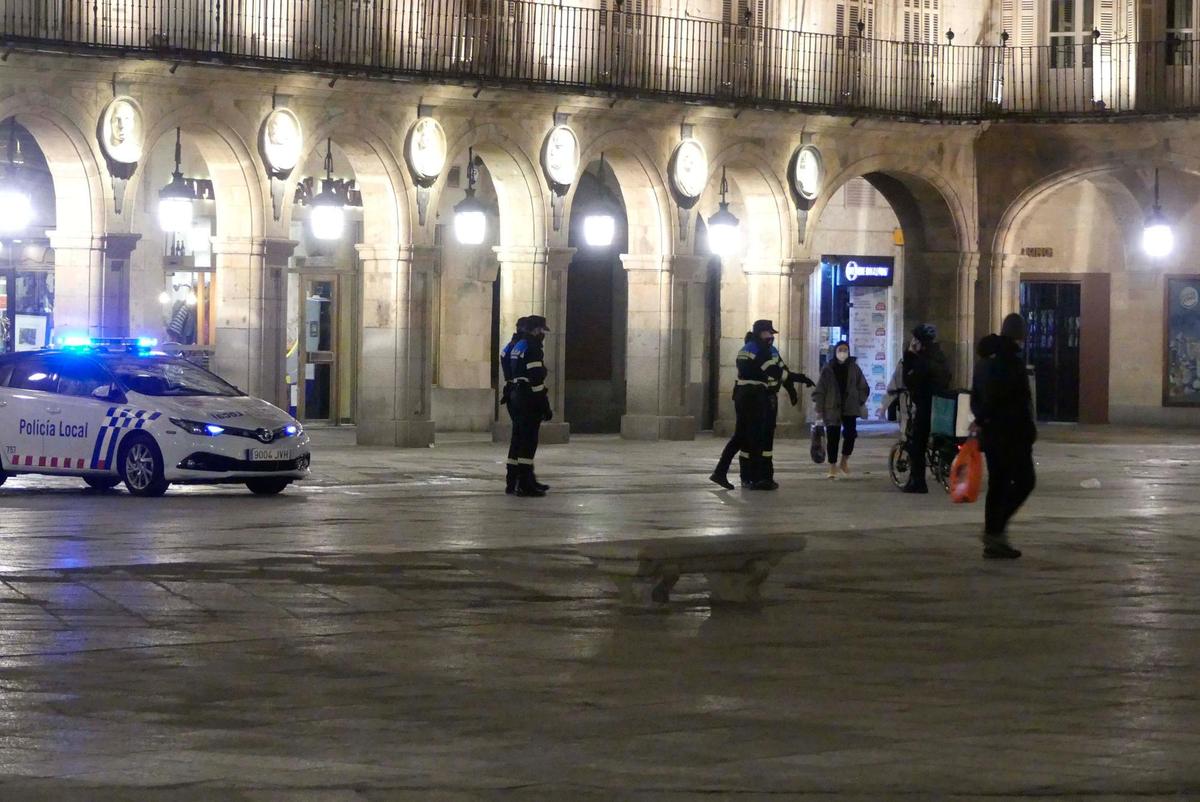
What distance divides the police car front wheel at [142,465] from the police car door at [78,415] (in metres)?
0.24

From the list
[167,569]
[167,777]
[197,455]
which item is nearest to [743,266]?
[197,455]

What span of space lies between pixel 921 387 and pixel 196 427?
681 cm

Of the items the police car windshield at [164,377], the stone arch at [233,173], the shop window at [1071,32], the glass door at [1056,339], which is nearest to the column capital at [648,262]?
the stone arch at [233,173]

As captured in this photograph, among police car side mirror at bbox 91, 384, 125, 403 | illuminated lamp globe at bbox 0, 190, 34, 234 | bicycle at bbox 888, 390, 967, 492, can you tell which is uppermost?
illuminated lamp globe at bbox 0, 190, 34, 234

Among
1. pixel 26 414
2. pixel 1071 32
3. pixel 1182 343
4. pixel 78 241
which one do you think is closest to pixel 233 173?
pixel 78 241

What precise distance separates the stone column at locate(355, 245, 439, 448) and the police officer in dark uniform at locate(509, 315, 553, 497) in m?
8.89

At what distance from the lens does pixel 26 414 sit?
22109 millimetres

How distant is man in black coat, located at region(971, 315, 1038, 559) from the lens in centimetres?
1588

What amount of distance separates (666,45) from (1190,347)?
11061 mm

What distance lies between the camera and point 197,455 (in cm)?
2158

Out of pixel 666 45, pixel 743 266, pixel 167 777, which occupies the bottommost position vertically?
pixel 167 777

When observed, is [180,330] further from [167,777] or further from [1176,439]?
[167,777]

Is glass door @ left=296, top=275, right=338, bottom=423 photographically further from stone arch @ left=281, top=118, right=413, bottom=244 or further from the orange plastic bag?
the orange plastic bag

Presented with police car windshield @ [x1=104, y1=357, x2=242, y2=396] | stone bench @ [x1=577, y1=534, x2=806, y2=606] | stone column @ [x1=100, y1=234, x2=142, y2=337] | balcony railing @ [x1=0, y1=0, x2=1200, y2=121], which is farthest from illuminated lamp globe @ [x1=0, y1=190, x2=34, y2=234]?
stone bench @ [x1=577, y1=534, x2=806, y2=606]
